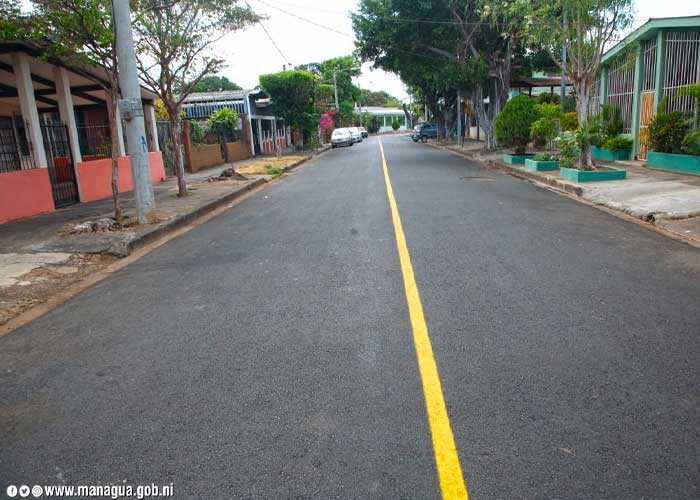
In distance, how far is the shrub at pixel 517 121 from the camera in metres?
21.1

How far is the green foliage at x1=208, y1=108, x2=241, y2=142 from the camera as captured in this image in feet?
96.5

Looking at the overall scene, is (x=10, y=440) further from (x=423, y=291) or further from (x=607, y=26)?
(x=607, y=26)

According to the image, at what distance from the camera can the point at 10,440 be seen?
3414 millimetres

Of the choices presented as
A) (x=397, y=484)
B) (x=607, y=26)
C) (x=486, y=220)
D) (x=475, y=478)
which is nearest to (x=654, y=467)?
(x=475, y=478)

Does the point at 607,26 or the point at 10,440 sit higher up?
the point at 607,26

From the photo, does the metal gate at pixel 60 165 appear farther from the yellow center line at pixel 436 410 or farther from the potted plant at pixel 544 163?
the potted plant at pixel 544 163

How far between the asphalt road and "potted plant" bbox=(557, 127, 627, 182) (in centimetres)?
759

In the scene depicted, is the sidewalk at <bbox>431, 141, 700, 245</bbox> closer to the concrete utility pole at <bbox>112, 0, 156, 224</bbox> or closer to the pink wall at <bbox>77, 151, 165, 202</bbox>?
the concrete utility pole at <bbox>112, 0, 156, 224</bbox>

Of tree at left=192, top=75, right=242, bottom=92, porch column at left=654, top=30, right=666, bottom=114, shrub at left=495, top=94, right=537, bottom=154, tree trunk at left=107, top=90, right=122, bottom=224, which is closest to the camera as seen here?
tree trunk at left=107, top=90, right=122, bottom=224

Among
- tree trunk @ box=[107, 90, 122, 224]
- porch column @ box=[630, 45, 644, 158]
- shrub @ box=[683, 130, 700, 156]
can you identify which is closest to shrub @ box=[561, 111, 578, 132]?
porch column @ box=[630, 45, 644, 158]

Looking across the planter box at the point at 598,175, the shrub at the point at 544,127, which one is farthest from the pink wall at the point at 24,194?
the shrub at the point at 544,127

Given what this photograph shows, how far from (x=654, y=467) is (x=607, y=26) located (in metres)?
14.2

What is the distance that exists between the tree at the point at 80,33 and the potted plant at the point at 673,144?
1371cm

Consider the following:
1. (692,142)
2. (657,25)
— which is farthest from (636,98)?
(692,142)
